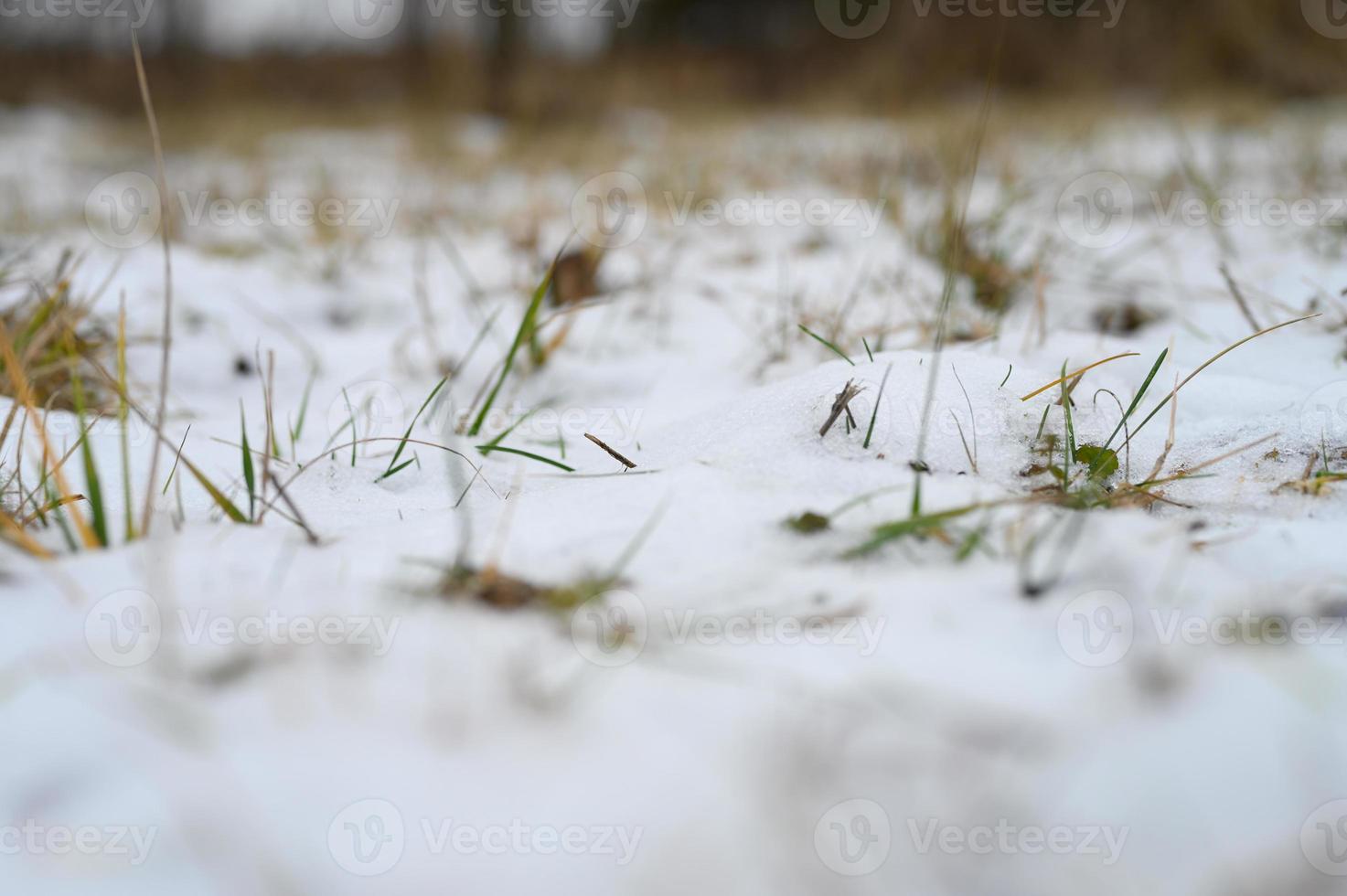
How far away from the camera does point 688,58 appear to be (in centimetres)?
1089

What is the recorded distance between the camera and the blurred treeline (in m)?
6.56

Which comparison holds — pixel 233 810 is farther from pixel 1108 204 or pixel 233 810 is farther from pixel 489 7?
pixel 489 7

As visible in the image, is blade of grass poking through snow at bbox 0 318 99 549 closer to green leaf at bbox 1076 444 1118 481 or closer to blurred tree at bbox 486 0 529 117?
green leaf at bbox 1076 444 1118 481

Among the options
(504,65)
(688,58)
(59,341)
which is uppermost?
(688,58)

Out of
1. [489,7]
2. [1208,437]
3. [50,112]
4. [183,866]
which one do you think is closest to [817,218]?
[1208,437]

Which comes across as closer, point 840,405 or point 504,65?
point 840,405

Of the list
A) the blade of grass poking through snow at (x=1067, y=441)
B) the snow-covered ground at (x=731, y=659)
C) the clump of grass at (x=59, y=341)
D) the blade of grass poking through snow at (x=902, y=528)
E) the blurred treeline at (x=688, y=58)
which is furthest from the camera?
the blurred treeline at (x=688, y=58)

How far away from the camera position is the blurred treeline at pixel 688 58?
6562 mm

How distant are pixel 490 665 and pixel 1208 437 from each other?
0.91 metres

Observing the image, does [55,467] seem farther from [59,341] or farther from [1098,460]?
[1098,460]

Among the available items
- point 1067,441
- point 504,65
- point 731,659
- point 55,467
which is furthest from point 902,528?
point 504,65

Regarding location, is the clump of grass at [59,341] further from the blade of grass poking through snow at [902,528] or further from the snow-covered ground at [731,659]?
the blade of grass poking through snow at [902,528]

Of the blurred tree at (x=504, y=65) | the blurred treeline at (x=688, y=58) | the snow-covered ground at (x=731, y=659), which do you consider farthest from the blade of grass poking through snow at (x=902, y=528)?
the blurred tree at (x=504, y=65)

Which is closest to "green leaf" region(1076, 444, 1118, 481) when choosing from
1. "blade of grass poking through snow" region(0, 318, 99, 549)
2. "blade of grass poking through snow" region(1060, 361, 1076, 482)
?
"blade of grass poking through snow" region(1060, 361, 1076, 482)
